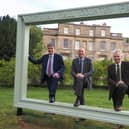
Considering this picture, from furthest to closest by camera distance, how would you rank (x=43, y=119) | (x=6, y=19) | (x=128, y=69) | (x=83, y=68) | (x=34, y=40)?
(x=34, y=40) < (x=6, y=19) < (x=43, y=119) < (x=83, y=68) < (x=128, y=69)

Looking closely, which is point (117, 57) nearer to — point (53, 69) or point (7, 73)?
point (53, 69)

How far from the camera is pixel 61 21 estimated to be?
11.5 m

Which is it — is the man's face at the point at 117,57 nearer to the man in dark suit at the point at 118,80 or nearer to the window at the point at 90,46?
the man in dark suit at the point at 118,80

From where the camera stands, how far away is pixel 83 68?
11039 millimetres

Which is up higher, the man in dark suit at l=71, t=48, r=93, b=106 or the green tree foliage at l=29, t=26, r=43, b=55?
the green tree foliage at l=29, t=26, r=43, b=55

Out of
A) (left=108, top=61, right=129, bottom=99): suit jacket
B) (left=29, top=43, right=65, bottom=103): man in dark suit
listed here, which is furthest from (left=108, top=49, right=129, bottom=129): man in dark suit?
(left=29, top=43, right=65, bottom=103): man in dark suit

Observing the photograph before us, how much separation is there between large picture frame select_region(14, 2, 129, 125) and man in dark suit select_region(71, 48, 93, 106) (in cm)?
37

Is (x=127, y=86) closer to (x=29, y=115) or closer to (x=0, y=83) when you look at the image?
(x=29, y=115)

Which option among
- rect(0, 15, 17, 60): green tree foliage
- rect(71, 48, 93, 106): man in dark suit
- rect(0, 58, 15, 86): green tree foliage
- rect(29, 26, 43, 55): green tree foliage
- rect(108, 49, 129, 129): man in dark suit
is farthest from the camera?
rect(29, 26, 43, 55): green tree foliage

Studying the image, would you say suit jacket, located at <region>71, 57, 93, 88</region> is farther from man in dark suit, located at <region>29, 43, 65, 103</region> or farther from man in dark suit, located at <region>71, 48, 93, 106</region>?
man in dark suit, located at <region>29, 43, 65, 103</region>

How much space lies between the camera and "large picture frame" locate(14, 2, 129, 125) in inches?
400

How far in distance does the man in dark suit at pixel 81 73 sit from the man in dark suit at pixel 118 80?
794 mm

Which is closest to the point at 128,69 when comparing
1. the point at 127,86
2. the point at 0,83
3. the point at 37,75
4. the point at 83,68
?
the point at 127,86

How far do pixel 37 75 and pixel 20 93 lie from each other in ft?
64.1
